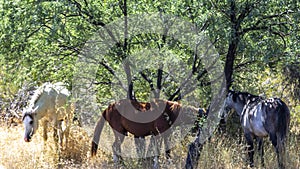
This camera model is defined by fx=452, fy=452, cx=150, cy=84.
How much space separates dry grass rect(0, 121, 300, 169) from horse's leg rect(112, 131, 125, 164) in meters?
0.12

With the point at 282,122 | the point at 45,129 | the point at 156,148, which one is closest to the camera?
the point at 282,122

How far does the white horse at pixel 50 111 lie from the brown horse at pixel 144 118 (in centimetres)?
68

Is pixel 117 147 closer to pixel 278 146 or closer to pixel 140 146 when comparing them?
pixel 140 146

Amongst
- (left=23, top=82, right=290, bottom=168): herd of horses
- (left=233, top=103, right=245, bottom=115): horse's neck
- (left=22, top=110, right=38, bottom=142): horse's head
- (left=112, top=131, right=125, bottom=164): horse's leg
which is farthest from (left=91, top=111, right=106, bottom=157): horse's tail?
(left=233, top=103, right=245, bottom=115): horse's neck

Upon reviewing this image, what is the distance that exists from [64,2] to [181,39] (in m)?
1.95

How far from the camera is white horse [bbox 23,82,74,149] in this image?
768 cm

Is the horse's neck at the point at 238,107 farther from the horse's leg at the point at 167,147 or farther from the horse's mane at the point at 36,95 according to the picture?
the horse's mane at the point at 36,95

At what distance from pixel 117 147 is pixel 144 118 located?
0.64 meters

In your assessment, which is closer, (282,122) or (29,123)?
(282,122)

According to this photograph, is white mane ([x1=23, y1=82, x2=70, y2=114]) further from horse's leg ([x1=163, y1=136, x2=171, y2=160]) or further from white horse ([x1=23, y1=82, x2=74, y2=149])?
horse's leg ([x1=163, y1=136, x2=171, y2=160])

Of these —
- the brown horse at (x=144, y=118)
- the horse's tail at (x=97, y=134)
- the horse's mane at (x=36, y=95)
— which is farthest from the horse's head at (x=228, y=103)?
the horse's mane at (x=36, y=95)

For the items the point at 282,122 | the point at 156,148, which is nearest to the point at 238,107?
the point at 282,122

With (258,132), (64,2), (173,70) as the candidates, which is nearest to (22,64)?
(64,2)

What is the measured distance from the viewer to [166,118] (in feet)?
23.6
